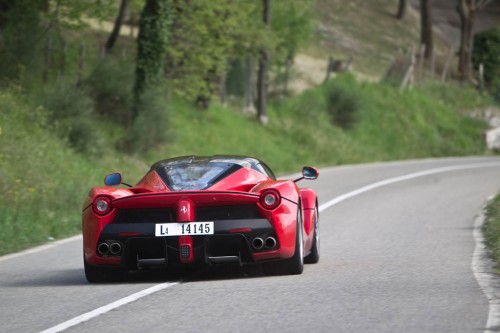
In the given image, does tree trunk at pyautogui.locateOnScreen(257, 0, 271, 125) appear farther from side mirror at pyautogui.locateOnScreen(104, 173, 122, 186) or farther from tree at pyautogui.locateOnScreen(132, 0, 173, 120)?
side mirror at pyautogui.locateOnScreen(104, 173, 122, 186)

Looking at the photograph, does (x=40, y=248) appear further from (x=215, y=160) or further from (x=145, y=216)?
(x=145, y=216)

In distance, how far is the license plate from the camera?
10461mm

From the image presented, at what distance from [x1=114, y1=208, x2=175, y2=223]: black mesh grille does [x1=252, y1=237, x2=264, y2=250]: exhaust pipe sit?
73 centimetres

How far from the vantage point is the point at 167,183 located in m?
11.2

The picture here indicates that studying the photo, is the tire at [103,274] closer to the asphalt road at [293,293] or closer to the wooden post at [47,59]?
the asphalt road at [293,293]

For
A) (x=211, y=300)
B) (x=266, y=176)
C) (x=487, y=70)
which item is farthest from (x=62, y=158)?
(x=487, y=70)

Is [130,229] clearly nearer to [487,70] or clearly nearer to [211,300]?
[211,300]

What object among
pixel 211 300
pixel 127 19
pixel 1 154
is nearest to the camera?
pixel 211 300

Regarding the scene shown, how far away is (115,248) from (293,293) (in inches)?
72.0

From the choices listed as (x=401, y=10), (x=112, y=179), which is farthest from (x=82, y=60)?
(x=401, y=10)

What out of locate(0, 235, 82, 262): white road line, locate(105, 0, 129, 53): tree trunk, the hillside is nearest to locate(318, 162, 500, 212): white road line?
the hillside

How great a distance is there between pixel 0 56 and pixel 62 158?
4522mm

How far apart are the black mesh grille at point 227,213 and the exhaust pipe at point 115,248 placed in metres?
0.75

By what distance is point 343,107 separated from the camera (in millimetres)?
44875
